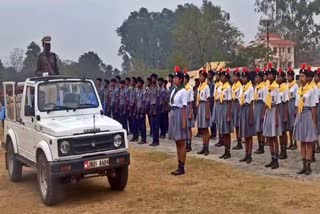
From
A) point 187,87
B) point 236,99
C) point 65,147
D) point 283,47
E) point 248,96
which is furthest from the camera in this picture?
point 283,47

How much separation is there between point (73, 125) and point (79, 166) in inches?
27.9

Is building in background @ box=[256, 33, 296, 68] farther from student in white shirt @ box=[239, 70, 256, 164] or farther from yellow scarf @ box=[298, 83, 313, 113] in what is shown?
yellow scarf @ box=[298, 83, 313, 113]

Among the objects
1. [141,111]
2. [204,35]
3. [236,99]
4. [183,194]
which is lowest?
[183,194]

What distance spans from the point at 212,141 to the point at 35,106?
7.68m

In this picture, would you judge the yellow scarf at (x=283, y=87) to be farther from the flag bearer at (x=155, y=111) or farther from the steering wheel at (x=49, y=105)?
the flag bearer at (x=155, y=111)

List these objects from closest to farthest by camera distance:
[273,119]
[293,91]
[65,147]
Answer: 1. [65,147]
2. [273,119]
3. [293,91]

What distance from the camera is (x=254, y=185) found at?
373 inches

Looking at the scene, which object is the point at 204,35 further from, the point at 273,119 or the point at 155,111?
the point at 273,119

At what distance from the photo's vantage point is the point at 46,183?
8.80 meters

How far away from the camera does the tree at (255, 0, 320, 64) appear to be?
69.4 meters

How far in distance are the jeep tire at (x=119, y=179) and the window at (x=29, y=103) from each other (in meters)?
1.83

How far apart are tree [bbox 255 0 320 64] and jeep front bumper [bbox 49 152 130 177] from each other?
206 feet

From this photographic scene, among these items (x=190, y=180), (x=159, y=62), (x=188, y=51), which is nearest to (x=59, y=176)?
(x=190, y=180)

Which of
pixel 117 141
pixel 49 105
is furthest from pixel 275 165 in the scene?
pixel 49 105
